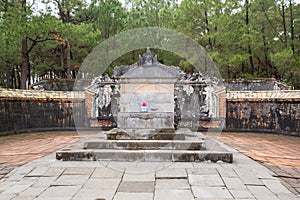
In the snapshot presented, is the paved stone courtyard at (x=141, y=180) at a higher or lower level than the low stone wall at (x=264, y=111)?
lower

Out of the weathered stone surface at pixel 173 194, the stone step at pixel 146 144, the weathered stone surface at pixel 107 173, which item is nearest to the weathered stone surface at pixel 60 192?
the weathered stone surface at pixel 107 173

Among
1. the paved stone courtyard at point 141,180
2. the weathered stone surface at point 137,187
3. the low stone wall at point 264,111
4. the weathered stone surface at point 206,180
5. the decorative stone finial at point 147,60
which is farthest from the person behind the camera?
the decorative stone finial at point 147,60

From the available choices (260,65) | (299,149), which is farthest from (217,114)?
(260,65)

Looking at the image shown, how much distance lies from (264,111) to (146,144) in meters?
6.81

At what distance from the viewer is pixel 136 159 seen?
16.8 feet

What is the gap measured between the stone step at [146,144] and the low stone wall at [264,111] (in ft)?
18.8

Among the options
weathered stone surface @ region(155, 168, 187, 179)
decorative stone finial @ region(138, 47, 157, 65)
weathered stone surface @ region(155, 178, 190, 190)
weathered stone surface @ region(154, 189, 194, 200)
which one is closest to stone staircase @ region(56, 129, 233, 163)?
weathered stone surface @ region(155, 168, 187, 179)

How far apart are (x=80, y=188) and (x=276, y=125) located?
29.4 ft

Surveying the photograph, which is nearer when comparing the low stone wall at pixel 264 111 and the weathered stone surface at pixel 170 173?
the weathered stone surface at pixel 170 173

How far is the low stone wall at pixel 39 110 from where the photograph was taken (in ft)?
31.0

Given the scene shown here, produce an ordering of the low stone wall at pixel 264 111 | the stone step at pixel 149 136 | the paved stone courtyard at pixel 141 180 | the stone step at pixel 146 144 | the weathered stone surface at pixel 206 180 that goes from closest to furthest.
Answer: the paved stone courtyard at pixel 141 180 → the weathered stone surface at pixel 206 180 → the stone step at pixel 146 144 → the stone step at pixel 149 136 → the low stone wall at pixel 264 111

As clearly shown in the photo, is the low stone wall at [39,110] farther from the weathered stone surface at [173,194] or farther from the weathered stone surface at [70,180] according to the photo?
the weathered stone surface at [173,194]

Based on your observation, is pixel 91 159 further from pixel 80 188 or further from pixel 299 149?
pixel 299 149

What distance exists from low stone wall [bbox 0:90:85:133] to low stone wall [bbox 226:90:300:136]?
6.52 meters
